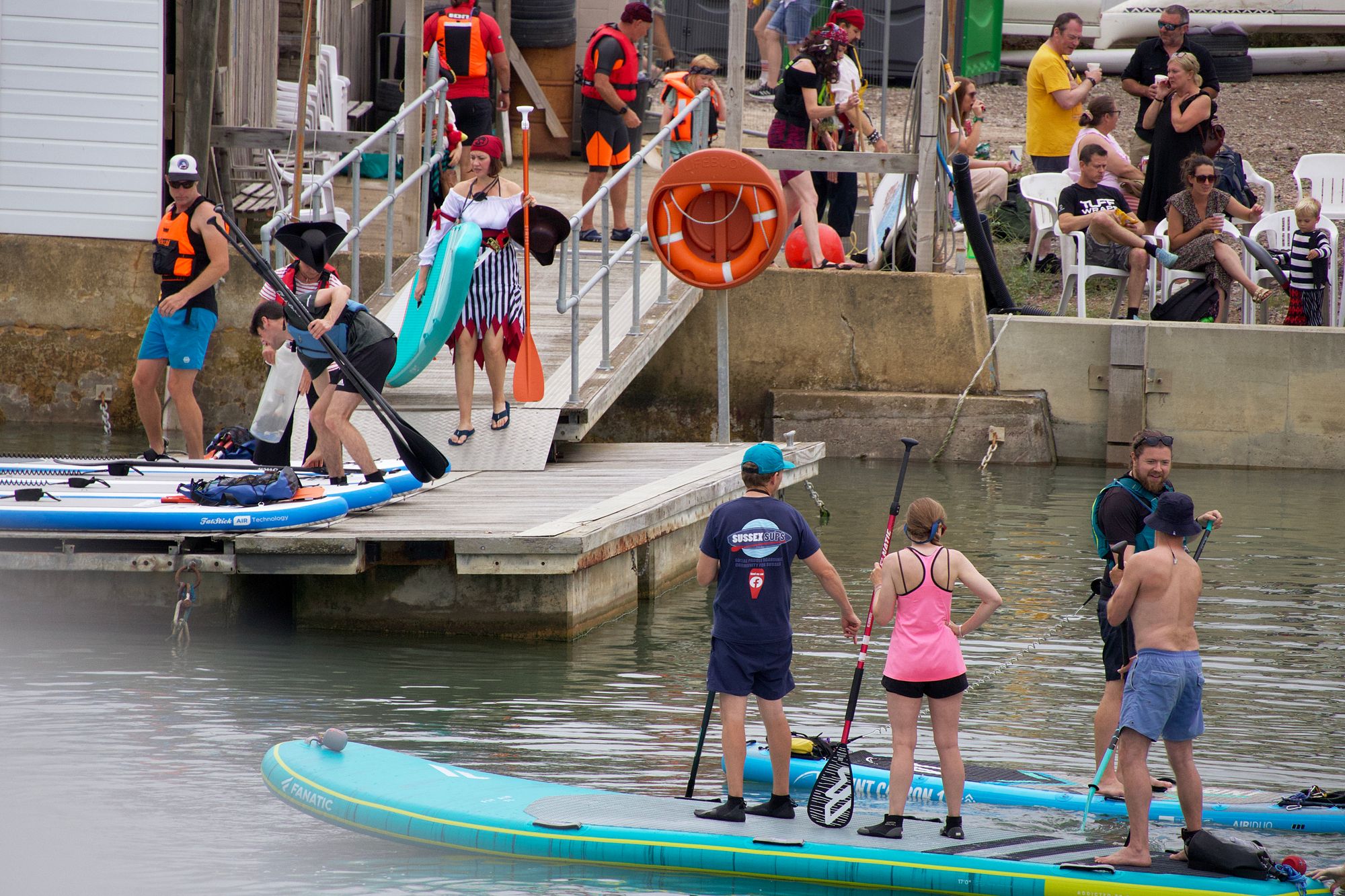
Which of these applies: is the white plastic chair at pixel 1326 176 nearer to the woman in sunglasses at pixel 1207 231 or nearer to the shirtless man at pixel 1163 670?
the woman in sunglasses at pixel 1207 231

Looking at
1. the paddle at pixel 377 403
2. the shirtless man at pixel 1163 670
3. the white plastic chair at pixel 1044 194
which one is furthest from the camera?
the white plastic chair at pixel 1044 194

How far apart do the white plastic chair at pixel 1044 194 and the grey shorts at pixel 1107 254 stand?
738 mm

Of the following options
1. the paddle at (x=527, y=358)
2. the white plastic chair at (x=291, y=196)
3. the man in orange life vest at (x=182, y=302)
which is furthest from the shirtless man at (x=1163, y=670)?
the white plastic chair at (x=291, y=196)

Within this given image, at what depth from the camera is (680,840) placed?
570 centimetres

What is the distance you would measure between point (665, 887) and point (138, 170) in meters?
9.99

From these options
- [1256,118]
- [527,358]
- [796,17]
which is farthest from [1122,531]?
[1256,118]

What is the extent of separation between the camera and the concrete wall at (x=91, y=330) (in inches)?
549

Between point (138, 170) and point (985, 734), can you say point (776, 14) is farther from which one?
point (985, 734)

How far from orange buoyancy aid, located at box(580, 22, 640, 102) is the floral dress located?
453 cm

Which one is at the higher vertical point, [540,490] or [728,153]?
[728,153]

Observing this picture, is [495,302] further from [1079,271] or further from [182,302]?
[1079,271]

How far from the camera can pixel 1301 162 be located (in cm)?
1602

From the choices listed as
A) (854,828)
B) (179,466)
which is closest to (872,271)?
(179,466)

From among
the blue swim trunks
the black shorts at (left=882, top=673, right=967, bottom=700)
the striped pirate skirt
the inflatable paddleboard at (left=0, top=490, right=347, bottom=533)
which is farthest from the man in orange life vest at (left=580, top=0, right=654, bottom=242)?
the blue swim trunks
